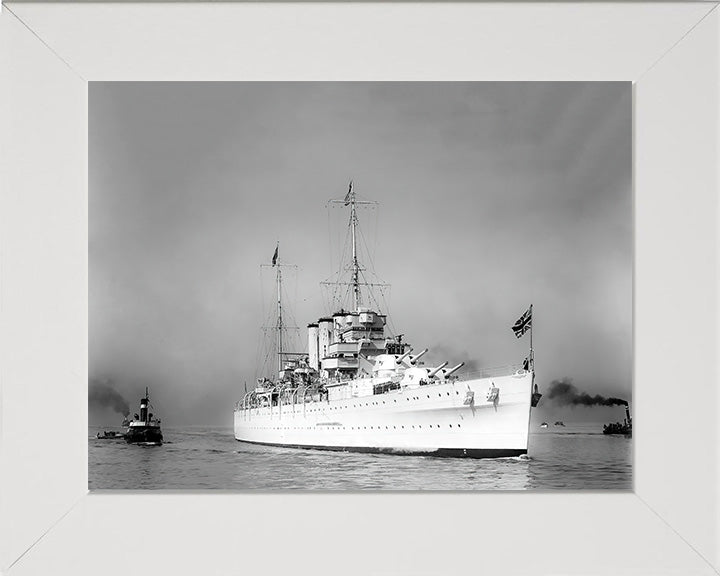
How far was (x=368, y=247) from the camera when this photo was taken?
10969mm

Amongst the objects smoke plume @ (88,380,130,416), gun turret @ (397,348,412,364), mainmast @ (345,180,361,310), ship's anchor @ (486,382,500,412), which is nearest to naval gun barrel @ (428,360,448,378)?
gun turret @ (397,348,412,364)

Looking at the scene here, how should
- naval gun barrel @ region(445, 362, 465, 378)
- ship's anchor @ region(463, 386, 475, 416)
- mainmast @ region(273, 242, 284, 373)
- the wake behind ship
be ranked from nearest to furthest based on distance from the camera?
mainmast @ region(273, 242, 284, 373) → naval gun barrel @ region(445, 362, 465, 378) → the wake behind ship → ship's anchor @ region(463, 386, 475, 416)

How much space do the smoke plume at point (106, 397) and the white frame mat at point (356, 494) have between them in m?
2.22

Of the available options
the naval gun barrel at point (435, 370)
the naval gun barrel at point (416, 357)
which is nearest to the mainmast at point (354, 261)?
the naval gun barrel at point (416, 357)

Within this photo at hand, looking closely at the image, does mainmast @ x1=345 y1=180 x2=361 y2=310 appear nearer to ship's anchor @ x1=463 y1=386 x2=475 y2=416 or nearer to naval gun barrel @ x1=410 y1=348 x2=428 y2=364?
naval gun barrel @ x1=410 y1=348 x2=428 y2=364

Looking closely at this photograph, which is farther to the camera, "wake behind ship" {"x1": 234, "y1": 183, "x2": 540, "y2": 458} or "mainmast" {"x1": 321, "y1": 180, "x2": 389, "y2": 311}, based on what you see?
"wake behind ship" {"x1": 234, "y1": 183, "x2": 540, "y2": 458}

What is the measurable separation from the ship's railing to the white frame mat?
4.30 m

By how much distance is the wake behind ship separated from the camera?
1241 cm

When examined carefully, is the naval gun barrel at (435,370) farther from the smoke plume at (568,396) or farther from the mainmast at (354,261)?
the smoke plume at (568,396)

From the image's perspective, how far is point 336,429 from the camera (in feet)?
52.1

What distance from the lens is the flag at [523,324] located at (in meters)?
9.94
